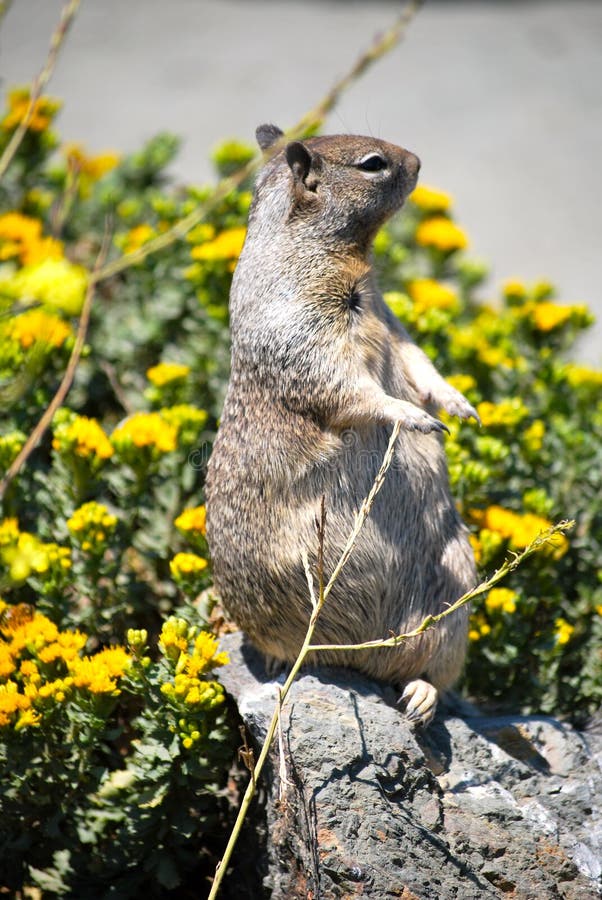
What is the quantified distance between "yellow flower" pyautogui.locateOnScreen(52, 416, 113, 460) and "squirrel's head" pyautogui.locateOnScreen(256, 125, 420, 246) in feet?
4.31

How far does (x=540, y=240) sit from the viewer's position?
1141cm

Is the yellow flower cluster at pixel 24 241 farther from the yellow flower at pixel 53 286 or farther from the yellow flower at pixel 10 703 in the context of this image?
the yellow flower at pixel 53 286

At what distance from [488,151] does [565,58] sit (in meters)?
2.82

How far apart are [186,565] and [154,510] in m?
0.83

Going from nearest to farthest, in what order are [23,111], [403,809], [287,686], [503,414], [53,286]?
[53,286], [287,686], [403,809], [503,414], [23,111]

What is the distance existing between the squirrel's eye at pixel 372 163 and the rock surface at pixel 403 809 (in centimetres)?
207

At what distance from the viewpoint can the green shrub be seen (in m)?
3.63

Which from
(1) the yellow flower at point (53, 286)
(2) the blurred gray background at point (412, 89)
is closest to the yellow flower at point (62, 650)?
(1) the yellow flower at point (53, 286)

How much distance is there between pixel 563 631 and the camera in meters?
4.41

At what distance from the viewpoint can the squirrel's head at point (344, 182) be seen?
399 cm

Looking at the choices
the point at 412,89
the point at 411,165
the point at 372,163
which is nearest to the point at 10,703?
the point at 372,163

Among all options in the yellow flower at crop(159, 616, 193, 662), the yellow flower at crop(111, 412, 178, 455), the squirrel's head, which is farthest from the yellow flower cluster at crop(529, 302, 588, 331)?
the yellow flower at crop(159, 616, 193, 662)

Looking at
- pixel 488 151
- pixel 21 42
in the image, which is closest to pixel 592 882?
pixel 488 151

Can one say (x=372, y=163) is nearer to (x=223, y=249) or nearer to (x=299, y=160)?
(x=299, y=160)
